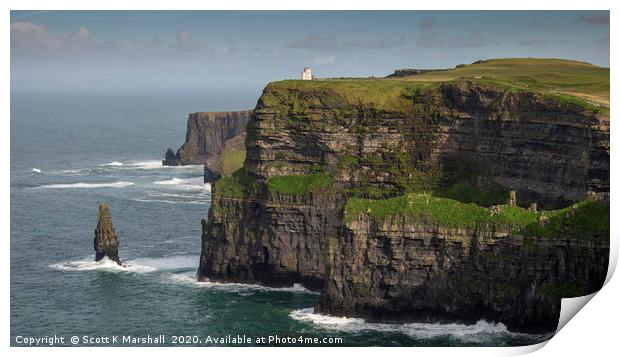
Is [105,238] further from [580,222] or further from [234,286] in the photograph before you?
[580,222]

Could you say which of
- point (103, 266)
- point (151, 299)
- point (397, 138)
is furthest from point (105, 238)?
point (397, 138)

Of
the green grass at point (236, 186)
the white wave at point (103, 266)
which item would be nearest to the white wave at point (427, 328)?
the green grass at point (236, 186)

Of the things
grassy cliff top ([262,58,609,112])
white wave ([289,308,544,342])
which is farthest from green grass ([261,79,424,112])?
white wave ([289,308,544,342])

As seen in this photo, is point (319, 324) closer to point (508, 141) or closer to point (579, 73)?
point (508, 141)

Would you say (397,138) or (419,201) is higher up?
(397,138)

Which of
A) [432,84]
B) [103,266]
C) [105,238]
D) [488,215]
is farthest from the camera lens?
[432,84]

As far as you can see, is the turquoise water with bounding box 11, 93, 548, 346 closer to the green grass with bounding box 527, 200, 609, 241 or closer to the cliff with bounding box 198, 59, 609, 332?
the cliff with bounding box 198, 59, 609, 332

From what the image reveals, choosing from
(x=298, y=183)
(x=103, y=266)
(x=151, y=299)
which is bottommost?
(x=151, y=299)
